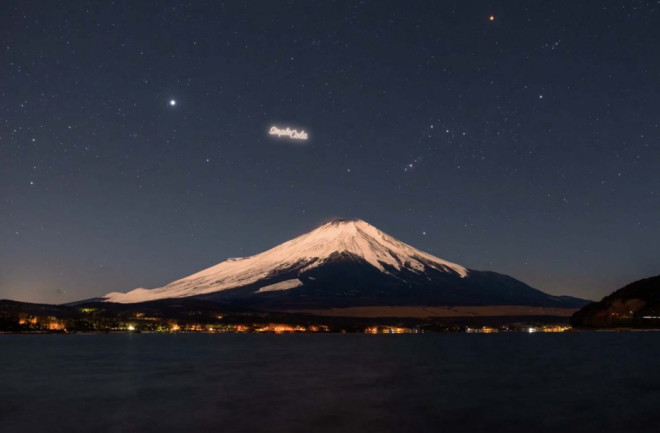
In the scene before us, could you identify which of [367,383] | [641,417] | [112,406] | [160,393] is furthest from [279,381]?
[641,417]

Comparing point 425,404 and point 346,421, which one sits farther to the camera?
point 425,404

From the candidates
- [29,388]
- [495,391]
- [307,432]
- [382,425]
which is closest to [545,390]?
[495,391]

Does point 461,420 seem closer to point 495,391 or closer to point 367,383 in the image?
point 495,391

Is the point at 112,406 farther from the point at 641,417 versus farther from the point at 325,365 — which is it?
the point at 325,365

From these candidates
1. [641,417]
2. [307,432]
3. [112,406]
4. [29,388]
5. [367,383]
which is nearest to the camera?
[307,432]

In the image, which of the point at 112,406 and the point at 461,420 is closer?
the point at 461,420

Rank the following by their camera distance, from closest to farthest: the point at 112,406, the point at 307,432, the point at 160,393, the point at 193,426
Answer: the point at 307,432, the point at 193,426, the point at 112,406, the point at 160,393

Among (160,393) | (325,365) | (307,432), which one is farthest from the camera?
(325,365)

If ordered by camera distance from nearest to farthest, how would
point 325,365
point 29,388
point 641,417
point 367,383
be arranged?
point 641,417 → point 29,388 → point 367,383 → point 325,365
